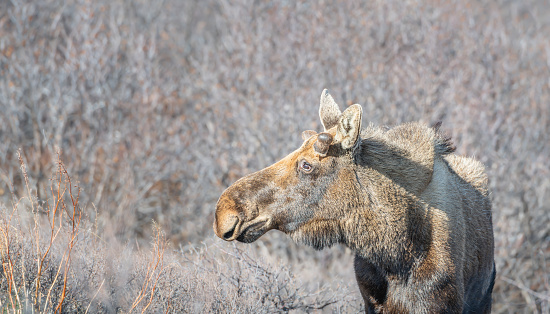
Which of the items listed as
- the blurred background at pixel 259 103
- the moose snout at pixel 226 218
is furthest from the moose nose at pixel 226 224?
the blurred background at pixel 259 103

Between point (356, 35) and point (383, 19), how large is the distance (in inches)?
29.6

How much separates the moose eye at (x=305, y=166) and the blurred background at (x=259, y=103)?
6.52 metres

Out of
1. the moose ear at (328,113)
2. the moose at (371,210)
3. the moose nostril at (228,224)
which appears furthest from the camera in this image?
the moose ear at (328,113)

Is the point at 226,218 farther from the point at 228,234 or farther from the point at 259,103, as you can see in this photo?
the point at 259,103

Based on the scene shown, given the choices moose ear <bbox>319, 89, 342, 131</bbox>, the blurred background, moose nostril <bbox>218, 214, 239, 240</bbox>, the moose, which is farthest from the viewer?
the blurred background

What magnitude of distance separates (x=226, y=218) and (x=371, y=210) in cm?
107

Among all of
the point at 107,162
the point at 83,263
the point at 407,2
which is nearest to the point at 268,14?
the point at 407,2

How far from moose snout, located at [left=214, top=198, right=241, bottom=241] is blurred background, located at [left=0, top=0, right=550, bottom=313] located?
6.71 m

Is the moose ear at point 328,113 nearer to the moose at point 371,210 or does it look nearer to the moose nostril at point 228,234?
the moose at point 371,210

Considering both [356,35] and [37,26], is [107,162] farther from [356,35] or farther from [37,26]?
[356,35]

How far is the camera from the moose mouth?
413cm

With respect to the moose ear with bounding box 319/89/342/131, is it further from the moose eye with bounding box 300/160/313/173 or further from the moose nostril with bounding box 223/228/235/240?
the moose nostril with bounding box 223/228/235/240

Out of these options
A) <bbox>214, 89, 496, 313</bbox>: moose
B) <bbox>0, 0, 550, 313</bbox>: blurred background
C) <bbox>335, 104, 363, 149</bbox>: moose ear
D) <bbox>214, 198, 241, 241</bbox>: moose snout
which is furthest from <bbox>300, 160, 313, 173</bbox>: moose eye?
<bbox>0, 0, 550, 313</bbox>: blurred background

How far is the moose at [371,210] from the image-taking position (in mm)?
4184
